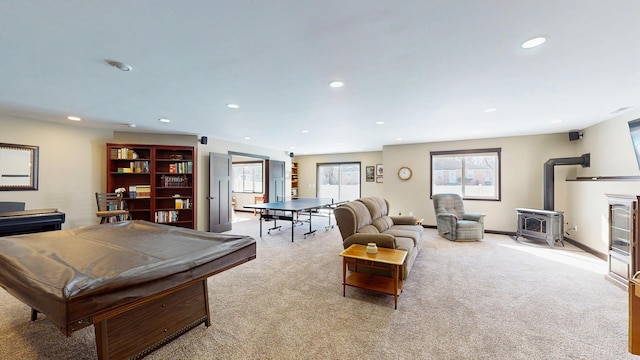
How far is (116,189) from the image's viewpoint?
5258mm

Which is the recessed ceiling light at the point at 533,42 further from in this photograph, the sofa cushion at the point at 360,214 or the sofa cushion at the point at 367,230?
the sofa cushion at the point at 367,230

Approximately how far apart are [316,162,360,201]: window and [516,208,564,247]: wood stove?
5.04 meters

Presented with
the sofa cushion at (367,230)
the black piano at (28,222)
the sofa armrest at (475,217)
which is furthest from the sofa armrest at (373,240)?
the black piano at (28,222)

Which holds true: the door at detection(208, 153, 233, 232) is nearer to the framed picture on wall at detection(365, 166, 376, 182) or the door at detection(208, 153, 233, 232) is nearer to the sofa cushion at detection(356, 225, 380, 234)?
the sofa cushion at detection(356, 225, 380, 234)

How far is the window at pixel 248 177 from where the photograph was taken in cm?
995

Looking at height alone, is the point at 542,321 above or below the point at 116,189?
below

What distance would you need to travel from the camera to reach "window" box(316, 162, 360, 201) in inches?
375

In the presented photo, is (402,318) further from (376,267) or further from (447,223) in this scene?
(447,223)

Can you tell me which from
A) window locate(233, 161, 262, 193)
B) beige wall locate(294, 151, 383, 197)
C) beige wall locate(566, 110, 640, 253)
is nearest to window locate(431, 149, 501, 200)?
beige wall locate(566, 110, 640, 253)

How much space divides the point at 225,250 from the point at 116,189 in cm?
493

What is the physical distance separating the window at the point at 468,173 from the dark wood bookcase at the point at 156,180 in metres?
6.13

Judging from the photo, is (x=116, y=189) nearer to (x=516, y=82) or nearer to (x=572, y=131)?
(x=516, y=82)

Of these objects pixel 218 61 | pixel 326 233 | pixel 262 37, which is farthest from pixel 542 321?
pixel 326 233

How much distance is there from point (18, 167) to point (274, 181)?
5478 millimetres
